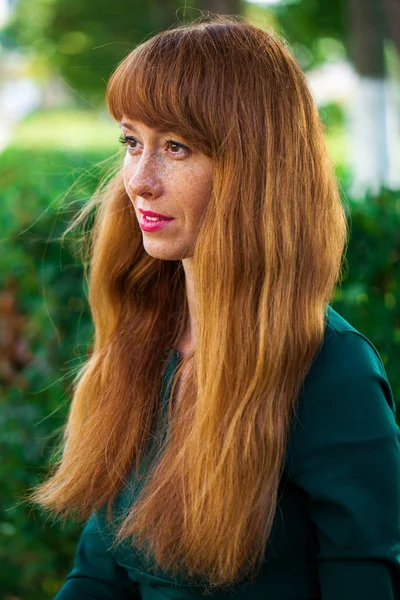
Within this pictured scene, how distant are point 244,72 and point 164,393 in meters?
0.79

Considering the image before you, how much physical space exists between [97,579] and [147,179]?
1058 mm

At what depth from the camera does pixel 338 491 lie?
1764 millimetres

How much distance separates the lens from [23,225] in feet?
11.4

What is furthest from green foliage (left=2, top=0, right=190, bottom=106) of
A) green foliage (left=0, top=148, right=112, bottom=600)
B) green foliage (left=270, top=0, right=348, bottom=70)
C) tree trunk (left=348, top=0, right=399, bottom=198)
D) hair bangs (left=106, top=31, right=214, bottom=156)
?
hair bangs (left=106, top=31, right=214, bottom=156)

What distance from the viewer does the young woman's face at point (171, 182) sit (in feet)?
6.05

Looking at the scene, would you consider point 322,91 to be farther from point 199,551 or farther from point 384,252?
point 199,551

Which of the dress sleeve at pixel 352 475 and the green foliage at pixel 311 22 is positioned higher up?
the green foliage at pixel 311 22

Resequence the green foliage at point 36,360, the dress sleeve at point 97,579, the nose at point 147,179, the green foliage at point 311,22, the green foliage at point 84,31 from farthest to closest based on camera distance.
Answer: the green foliage at point 84,31 → the green foliage at point 311,22 → the green foliage at point 36,360 → the dress sleeve at point 97,579 → the nose at point 147,179

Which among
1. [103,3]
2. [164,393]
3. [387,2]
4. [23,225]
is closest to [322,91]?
[103,3]

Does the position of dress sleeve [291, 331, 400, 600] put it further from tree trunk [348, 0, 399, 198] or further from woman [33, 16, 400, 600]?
tree trunk [348, 0, 399, 198]

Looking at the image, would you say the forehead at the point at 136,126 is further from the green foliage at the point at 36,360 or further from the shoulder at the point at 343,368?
the green foliage at the point at 36,360

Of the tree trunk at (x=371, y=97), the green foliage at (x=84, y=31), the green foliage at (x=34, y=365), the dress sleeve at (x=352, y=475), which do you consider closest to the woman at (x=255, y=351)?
the dress sleeve at (x=352, y=475)

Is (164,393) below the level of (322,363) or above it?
below

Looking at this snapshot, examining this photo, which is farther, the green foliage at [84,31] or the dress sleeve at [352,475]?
the green foliage at [84,31]
